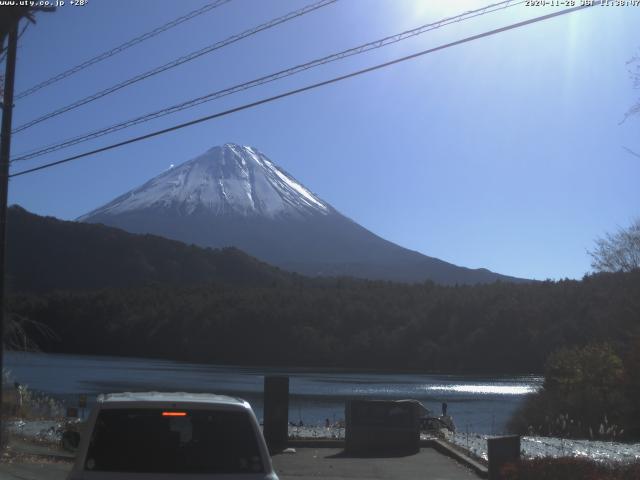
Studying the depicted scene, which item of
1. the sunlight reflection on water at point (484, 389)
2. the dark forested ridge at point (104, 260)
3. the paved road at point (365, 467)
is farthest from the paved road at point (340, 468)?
the dark forested ridge at point (104, 260)

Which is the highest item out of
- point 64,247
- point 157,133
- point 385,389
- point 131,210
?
point 131,210

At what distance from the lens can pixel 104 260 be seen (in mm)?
122688

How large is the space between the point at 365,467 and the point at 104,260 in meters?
113

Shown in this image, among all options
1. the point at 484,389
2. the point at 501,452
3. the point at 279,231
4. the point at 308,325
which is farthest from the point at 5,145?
the point at 279,231

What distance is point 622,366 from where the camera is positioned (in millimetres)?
26234

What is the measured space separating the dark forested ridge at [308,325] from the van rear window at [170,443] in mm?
71025

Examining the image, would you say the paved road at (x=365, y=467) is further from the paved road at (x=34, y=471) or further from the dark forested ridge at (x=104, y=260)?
the dark forested ridge at (x=104, y=260)

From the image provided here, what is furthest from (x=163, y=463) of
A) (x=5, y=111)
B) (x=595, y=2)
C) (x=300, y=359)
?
(x=300, y=359)

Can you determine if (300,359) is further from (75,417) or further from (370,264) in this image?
(370,264)

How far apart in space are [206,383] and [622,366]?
3200 cm

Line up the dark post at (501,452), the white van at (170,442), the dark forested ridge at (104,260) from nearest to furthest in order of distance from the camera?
the white van at (170,442) < the dark post at (501,452) < the dark forested ridge at (104,260)

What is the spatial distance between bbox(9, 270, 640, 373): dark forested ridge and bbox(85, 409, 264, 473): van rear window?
2796 inches

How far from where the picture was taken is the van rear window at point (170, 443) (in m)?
5.88

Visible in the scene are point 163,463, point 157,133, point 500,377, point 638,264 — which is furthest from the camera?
point 500,377
